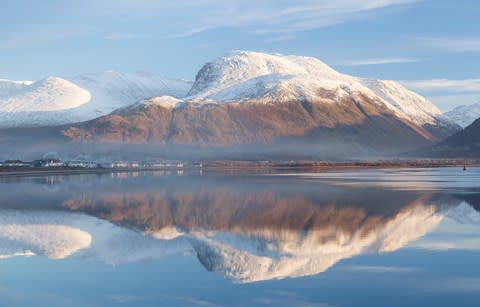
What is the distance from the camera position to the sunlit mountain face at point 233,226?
25.2 meters

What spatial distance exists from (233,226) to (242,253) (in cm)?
748

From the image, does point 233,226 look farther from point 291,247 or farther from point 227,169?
point 227,169

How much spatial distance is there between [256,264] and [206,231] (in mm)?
8082

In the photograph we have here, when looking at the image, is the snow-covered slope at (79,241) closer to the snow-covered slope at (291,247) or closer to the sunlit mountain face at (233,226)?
the sunlit mountain face at (233,226)

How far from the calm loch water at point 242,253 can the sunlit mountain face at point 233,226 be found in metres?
0.06

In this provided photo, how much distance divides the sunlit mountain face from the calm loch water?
2.5 inches

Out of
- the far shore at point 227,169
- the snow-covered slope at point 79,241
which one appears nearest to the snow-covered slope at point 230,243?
the snow-covered slope at point 79,241

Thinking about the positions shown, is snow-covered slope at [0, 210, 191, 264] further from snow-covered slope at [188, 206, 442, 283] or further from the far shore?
the far shore

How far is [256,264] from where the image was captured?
23391mm

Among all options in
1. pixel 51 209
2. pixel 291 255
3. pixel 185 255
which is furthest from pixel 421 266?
pixel 51 209

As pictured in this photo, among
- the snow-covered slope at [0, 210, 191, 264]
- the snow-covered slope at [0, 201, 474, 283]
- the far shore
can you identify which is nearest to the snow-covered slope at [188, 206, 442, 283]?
the snow-covered slope at [0, 201, 474, 283]

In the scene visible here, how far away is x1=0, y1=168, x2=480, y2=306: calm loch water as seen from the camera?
1948cm

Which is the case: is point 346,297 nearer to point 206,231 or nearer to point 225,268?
point 225,268

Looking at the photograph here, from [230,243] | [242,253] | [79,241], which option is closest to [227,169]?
[79,241]
